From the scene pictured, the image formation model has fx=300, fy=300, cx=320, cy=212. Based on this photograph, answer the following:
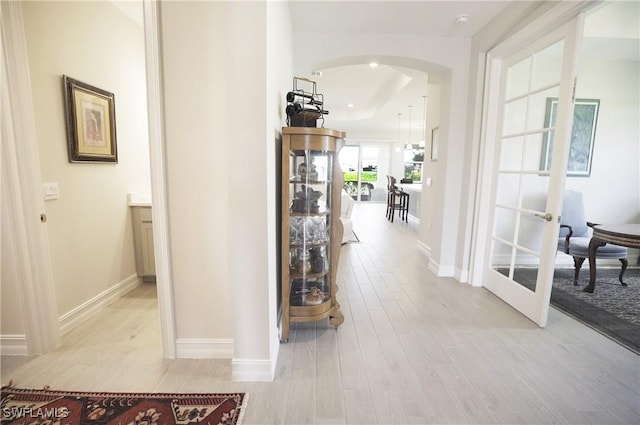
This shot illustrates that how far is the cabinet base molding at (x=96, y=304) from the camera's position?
2.28 m

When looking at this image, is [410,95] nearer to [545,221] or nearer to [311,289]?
[545,221]

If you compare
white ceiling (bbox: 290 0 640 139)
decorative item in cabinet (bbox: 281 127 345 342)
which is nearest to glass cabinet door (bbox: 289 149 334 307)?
decorative item in cabinet (bbox: 281 127 345 342)

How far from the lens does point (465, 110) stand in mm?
3285

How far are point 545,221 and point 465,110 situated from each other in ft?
4.91

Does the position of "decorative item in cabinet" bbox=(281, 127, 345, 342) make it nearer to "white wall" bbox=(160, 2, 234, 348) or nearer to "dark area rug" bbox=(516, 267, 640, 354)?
"white wall" bbox=(160, 2, 234, 348)

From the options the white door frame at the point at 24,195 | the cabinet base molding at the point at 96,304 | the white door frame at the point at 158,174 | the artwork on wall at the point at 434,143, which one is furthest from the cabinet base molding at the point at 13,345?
the artwork on wall at the point at 434,143

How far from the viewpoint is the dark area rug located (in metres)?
2.36

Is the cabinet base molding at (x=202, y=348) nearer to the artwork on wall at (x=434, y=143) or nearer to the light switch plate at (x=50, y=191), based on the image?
the light switch plate at (x=50, y=191)

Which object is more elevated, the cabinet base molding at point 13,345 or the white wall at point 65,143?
the white wall at point 65,143

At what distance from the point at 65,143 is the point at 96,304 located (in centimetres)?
135

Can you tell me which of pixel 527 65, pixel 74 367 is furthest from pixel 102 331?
pixel 527 65

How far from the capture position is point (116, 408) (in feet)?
5.10

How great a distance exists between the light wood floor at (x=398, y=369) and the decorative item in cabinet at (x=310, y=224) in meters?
0.26

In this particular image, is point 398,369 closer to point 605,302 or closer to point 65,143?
point 605,302
